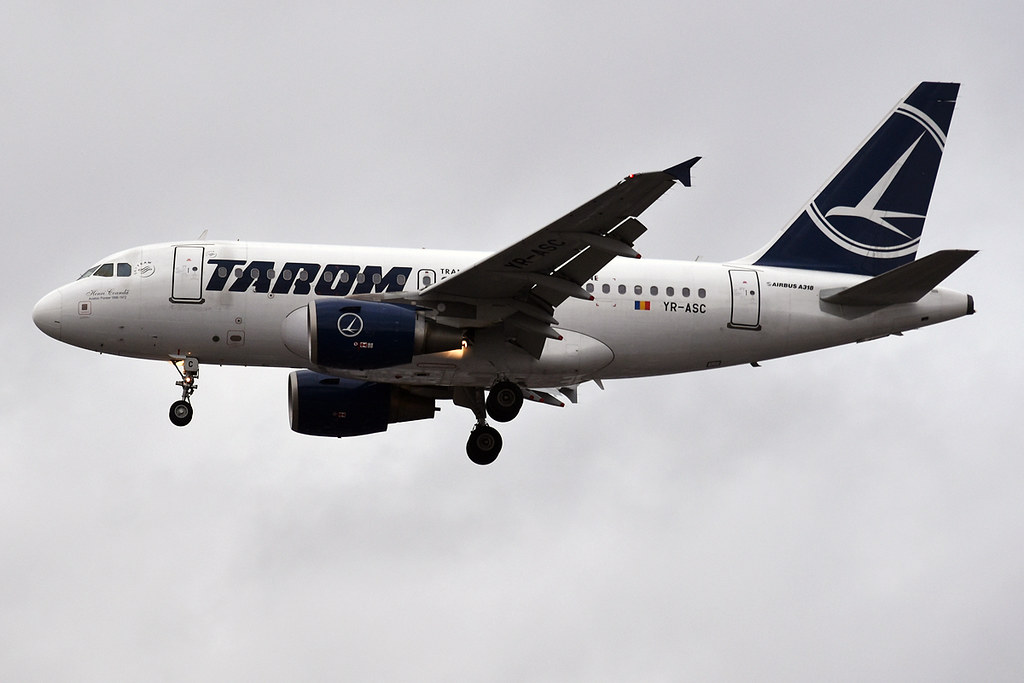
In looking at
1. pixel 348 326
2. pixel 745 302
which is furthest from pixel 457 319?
pixel 745 302

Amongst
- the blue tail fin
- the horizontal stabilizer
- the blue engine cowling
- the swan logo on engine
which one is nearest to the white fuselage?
the horizontal stabilizer

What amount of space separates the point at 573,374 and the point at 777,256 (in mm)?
6849

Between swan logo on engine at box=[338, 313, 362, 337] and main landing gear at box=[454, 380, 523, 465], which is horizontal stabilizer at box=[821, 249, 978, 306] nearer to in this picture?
main landing gear at box=[454, 380, 523, 465]

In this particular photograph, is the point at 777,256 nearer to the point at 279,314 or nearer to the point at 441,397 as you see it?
the point at 441,397

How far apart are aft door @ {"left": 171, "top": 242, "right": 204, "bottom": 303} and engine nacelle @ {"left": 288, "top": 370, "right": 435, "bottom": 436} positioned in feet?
14.7

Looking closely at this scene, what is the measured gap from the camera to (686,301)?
39938 millimetres

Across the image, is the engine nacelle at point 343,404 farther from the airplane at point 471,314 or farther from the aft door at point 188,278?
the aft door at point 188,278

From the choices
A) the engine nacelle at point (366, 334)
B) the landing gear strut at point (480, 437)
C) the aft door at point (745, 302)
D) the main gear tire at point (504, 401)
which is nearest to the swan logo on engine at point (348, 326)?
the engine nacelle at point (366, 334)

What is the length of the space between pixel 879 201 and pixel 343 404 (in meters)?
15.4

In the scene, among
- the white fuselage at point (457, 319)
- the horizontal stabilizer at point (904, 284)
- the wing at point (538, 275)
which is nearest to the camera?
the wing at point (538, 275)

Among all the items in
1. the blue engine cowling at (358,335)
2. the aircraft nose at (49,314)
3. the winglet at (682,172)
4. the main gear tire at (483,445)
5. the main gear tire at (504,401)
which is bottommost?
the main gear tire at (483,445)

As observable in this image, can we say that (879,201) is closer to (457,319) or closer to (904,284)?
(904,284)

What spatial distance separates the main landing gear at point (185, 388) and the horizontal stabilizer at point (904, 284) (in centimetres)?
1579

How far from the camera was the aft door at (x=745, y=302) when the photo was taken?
4016 centimetres
